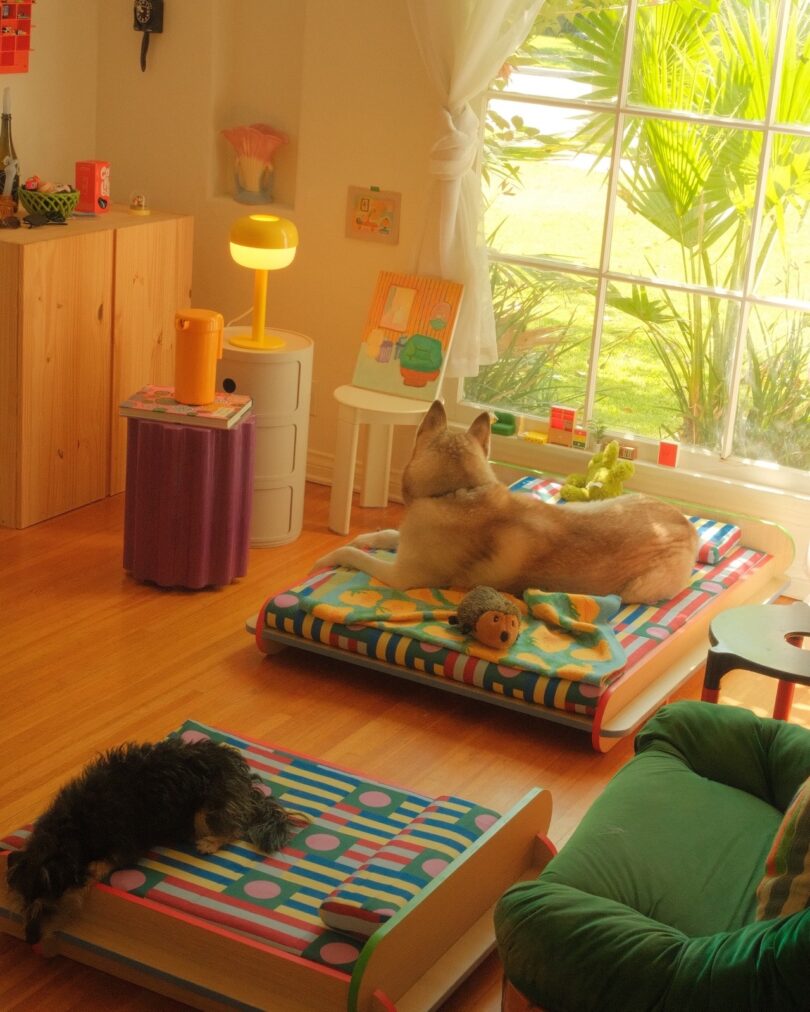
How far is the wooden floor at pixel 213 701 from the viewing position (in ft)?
10.3

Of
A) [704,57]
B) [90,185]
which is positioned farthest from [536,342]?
[90,185]

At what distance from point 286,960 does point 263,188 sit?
11.5ft

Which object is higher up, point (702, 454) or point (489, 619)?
point (702, 454)

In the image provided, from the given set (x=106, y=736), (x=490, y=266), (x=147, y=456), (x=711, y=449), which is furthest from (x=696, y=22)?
(x=106, y=736)

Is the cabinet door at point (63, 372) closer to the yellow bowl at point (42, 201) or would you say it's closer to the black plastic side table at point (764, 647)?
the yellow bowl at point (42, 201)

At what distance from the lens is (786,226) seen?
433 centimetres

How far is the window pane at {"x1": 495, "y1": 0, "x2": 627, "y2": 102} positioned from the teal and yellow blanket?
1.86 metres

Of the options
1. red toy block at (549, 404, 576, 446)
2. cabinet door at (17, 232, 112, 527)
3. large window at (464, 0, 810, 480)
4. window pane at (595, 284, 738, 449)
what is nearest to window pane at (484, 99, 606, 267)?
large window at (464, 0, 810, 480)

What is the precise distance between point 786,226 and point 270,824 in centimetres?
278

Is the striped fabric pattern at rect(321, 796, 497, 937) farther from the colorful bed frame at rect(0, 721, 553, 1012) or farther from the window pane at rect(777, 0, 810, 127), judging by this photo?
the window pane at rect(777, 0, 810, 127)

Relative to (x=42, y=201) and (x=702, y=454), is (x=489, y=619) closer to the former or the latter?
(x=702, y=454)

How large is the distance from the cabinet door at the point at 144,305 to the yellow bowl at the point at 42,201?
20 centimetres

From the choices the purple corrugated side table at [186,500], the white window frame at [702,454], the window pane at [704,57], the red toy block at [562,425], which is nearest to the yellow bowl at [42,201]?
the purple corrugated side table at [186,500]

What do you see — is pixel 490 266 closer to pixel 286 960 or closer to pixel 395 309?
pixel 395 309
